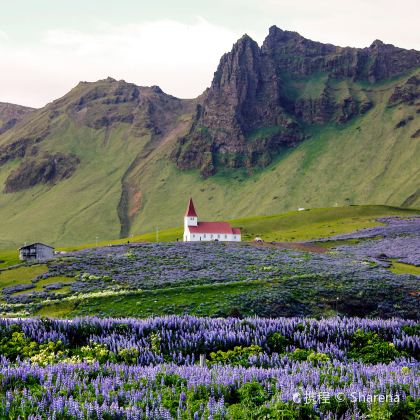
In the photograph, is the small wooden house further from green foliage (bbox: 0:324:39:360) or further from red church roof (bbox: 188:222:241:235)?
green foliage (bbox: 0:324:39:360)

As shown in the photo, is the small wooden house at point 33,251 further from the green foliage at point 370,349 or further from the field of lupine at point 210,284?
the green foliage at point 370,349

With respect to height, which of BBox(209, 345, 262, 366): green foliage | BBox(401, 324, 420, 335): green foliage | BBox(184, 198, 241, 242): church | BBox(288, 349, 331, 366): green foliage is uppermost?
BBox(288, 349, 331, 366): green foliage

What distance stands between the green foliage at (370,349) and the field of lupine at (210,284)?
14.7 meters

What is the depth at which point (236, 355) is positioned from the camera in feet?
56.5

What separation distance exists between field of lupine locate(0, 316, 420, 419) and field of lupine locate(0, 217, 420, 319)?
13991mm

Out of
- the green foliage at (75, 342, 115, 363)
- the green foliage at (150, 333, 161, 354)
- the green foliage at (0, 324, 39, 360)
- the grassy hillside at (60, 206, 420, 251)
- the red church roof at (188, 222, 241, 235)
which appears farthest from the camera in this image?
the grassy hillside at (60, 206, 420, 251)

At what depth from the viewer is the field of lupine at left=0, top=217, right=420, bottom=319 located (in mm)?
36500

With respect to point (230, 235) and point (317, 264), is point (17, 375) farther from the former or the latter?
point (230, 235)

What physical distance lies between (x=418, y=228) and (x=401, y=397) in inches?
3962

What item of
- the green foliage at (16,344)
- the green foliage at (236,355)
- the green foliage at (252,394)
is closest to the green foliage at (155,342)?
the green foliage at (236,355)

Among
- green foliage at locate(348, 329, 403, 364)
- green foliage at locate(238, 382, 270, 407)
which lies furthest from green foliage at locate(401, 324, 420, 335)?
green foliage at locate(238, 382, 270, 407)

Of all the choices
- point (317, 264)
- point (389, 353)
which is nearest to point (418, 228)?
point (317, 264)

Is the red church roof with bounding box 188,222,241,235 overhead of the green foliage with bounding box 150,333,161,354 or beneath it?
beneath

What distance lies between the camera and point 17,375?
1249cm
